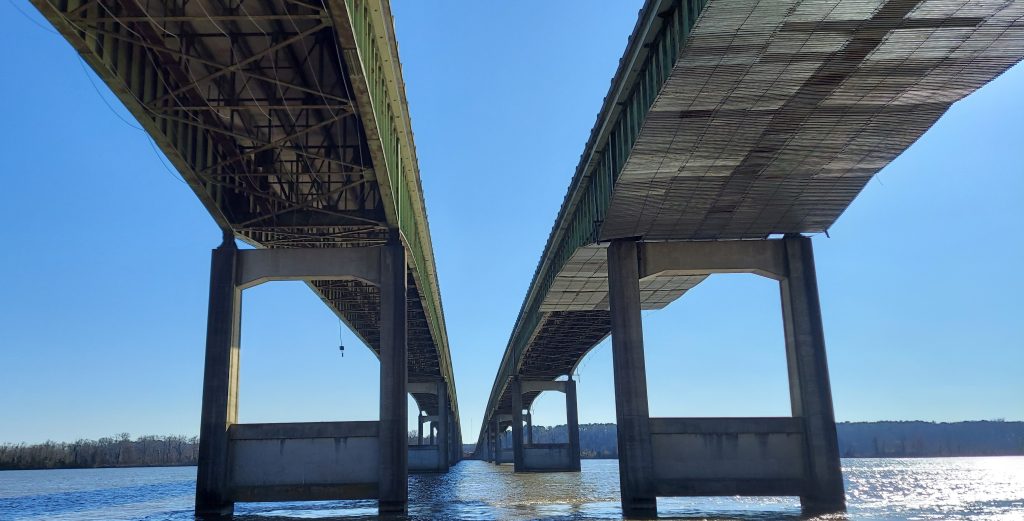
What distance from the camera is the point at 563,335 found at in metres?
71.4

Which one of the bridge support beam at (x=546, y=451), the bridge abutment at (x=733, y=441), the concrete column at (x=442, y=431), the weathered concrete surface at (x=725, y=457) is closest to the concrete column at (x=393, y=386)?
the bridge abutment at (x=733, y=441)

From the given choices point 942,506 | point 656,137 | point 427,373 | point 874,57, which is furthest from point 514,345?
point 874,57

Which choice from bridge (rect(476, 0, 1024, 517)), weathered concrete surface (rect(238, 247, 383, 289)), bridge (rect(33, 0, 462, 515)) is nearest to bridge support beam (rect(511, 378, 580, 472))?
bridge (rect(476, 0, 1024, 517))

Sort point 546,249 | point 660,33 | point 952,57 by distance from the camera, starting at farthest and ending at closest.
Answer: point 546,249
point 660,33
point 952,57

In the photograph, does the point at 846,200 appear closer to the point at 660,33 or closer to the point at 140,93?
the point at 660,33

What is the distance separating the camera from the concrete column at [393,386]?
31.6 meters

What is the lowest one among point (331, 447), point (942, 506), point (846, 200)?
point (942, 506)

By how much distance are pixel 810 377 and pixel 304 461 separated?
64.3ft

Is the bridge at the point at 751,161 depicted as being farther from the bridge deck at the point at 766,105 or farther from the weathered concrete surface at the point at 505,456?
the weathered concrete surface at the point at 505,456

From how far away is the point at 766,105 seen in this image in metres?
23.4

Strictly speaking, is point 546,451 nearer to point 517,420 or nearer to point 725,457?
point 517,420

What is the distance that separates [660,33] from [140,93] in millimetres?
14492

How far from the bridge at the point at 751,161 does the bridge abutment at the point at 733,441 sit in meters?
0.05

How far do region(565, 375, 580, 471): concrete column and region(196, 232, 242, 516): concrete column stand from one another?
6443 centimetres
